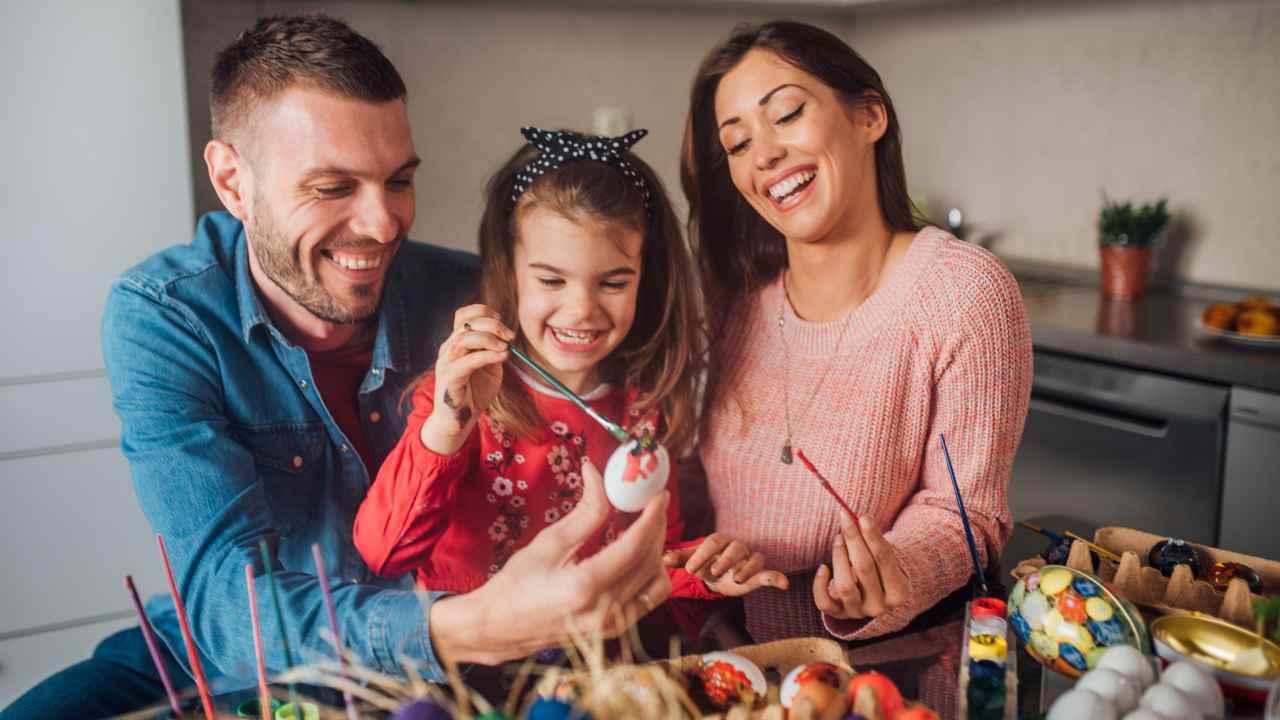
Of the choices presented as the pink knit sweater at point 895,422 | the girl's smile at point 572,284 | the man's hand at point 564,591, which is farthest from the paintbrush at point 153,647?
the pink knit sweater at point 895,422

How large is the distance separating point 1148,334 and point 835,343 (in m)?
1.24

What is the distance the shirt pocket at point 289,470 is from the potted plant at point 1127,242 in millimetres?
2073

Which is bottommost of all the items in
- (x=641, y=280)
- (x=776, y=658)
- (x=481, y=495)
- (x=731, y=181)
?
(x=776, y=658)

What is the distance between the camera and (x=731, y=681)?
0.84m

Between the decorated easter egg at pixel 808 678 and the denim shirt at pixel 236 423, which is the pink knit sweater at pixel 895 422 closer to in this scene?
the decorated easter egg at pixel 808 678

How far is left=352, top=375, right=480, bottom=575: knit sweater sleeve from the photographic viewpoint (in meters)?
0.97

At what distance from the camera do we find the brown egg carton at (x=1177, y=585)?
0.94 meters

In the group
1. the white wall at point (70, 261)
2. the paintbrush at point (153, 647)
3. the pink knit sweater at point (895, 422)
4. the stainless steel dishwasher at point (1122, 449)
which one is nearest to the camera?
the paintbrush at point (153, 647)

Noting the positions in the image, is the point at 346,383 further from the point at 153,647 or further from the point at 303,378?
the point at 153,647

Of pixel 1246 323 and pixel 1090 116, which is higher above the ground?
pixel 1090 116

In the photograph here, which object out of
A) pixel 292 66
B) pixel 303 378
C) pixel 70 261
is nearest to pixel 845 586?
pixel 303 378

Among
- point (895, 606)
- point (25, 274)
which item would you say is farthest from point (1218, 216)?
point (25, 274)

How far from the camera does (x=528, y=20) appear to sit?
2.72 meters

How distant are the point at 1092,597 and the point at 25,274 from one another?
1917mm
